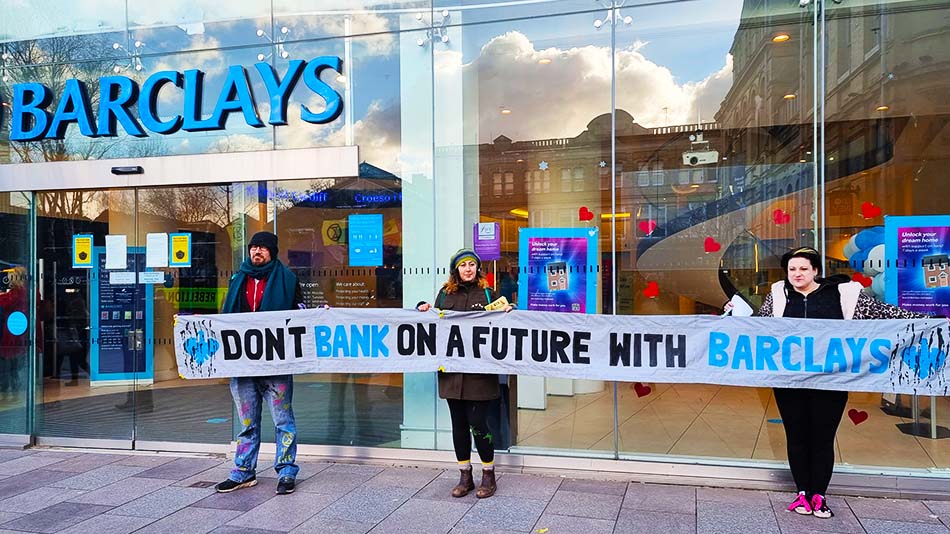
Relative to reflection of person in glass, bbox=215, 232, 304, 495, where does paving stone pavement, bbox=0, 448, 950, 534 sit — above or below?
below

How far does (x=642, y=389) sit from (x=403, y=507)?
2596mm

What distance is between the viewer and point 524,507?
4.71 meters

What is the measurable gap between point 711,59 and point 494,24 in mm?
2113

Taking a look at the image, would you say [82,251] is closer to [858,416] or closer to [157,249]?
[157,249]

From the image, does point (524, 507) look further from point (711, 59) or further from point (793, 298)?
point (711, 59)

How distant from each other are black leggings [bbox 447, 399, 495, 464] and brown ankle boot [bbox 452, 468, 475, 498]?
0.35 ft

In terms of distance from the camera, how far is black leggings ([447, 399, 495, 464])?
493 centimetres

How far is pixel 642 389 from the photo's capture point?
6.16 meters

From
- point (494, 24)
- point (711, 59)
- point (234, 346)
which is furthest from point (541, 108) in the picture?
point (234, 346)

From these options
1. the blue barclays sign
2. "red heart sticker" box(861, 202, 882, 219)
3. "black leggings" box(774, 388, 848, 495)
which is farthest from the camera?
the blue barclays sign

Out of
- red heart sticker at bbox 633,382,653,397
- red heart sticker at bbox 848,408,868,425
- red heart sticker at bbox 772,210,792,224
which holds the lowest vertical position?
red heart sticker at bbox 848,408,868,425

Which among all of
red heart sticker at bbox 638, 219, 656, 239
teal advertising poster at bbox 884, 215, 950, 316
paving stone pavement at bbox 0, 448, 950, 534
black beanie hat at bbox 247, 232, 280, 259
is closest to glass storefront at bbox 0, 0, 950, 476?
red heart sticker at bbox 638, 219, 656, 239

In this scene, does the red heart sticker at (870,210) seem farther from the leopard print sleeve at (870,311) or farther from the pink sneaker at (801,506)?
the pink sneaker at (801,506)

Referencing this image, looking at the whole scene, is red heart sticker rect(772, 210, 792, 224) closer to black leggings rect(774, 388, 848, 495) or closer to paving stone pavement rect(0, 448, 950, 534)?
black leggings rect(774, 388, 848, 495)
